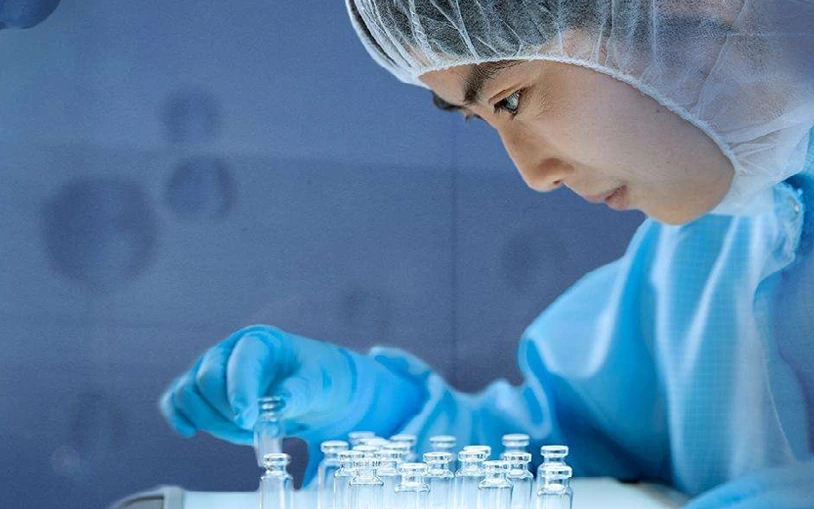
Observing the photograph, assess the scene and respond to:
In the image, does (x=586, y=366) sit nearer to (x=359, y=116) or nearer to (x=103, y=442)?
(x=359, y=116)

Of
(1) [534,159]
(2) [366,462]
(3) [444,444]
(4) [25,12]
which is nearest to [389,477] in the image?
(2) [366,462]

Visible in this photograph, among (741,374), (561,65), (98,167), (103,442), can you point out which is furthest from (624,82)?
(103,442)

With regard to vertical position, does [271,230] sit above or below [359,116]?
below

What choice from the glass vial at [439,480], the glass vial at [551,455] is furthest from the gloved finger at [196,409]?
the glass vial at [551,455]

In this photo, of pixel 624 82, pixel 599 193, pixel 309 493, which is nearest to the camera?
pixel 624 82

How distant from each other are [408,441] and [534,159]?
0.56 meters

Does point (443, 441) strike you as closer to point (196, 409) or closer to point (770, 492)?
point (196, 409)

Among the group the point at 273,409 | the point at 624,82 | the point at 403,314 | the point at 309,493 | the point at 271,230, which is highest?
the point at 624,82

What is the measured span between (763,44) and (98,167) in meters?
1.06

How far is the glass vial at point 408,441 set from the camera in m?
1.83

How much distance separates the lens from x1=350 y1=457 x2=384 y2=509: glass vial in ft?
5.04

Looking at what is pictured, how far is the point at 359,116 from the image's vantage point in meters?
1.99

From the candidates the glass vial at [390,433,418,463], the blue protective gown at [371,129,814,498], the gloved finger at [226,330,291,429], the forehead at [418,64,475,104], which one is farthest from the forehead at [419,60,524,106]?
the glass vial at [390,433,418,463]

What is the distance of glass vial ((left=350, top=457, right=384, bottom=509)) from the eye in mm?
480
